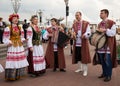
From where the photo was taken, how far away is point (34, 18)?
8.87m

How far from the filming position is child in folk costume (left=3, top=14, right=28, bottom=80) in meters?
8.34

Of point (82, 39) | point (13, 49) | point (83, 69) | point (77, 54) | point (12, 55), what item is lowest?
point (83, 69)

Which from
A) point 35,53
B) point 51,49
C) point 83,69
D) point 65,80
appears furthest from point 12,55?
point 83,69

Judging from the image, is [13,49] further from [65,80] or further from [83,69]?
[83,69]

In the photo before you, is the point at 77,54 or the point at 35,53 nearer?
the point at 35,53

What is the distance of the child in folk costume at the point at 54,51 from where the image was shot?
9648mm

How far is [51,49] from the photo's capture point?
32.2ft

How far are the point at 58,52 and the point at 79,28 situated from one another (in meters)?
1.07

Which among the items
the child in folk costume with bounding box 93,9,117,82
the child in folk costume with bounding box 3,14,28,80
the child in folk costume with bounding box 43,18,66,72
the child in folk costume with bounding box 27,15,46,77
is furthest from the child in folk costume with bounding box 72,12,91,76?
the child in folk costume with bounding box 3,14,28,80

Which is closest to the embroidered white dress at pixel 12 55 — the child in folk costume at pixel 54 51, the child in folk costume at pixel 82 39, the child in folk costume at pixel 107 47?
the child in folk costume at pixel 54 51

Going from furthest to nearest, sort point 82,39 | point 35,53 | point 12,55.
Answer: point 82,39 < point 35,53 < point 12,55

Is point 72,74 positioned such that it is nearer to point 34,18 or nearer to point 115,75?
point 115,75

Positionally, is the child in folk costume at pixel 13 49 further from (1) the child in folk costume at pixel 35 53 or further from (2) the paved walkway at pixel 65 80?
(1) the child in folk costume at pixel 35 53

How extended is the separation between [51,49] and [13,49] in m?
1.72
